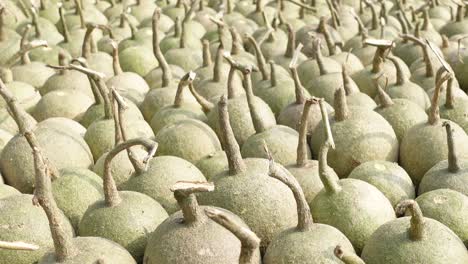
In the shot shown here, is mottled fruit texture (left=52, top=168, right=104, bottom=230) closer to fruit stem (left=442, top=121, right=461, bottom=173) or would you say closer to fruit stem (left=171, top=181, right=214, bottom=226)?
fruit stem (left=171, top=181, right=214, bottom=226)

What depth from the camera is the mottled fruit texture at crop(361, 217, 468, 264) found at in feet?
7.78

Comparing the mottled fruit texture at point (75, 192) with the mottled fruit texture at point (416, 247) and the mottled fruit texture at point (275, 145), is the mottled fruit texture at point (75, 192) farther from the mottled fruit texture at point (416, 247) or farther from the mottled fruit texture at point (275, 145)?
the mottled fruit texture at point (416, 247)

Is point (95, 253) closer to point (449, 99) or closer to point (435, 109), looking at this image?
point (435, 109)

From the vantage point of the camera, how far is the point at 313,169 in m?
3.04

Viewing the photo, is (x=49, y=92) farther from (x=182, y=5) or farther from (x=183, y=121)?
(x=182, y=5)

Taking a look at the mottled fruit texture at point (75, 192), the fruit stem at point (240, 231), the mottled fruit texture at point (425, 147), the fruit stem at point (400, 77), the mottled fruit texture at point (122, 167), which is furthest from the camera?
the fruit stem at point (400, 77)

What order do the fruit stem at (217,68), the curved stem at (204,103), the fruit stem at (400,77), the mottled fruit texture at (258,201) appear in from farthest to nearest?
the fruit stem at (217,68)
the fruit stem at (400,77)
the curved stem at (204,103)
the mottled fruit texture at (258,201)

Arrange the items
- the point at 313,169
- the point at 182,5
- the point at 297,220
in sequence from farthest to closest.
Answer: the point at 182,5 → the point at 313,169 → the point at 297,220

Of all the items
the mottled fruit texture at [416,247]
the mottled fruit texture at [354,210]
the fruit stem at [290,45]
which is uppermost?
the mottled fruit texture at [416,247]

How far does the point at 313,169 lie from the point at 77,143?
1231mm

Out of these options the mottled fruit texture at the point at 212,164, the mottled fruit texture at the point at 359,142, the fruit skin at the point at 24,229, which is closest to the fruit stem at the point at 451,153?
the mottled fruit texture at the point at 359,142

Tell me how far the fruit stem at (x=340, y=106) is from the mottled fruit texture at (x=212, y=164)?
67cm

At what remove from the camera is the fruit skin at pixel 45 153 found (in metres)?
Result: 3.25

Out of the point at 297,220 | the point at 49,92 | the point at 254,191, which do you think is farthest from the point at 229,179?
the point at 49,92
